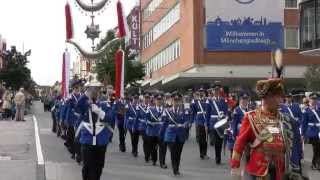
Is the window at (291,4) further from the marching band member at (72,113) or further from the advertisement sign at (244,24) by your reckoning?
the marching band member at (72,113)

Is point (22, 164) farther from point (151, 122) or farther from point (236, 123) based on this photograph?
point (236, 123)

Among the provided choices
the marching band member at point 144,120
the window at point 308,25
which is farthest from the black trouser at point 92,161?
the window at point 308,25

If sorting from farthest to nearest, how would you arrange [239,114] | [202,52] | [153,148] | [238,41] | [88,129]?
[238,41], [202,52], [153,148], [239,114], [88,129]

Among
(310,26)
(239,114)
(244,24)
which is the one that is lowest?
(239,114)

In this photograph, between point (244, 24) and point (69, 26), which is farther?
point (244, 24)

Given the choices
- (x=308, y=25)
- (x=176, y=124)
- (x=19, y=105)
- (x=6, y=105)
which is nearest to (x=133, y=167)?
(x=176, y=124)

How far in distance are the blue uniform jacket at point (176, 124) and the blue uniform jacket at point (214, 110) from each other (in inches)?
88.5

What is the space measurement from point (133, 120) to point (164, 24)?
2308 inches

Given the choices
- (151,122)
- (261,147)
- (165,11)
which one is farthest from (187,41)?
(261,147)

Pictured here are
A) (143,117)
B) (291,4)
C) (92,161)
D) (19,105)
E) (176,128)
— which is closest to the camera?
(92,161)

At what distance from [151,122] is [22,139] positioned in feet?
25.5

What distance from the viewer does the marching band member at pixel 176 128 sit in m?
16.5

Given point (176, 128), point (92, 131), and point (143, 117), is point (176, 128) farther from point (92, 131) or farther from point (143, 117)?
point (92, 131)

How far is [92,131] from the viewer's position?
11.9 metres
